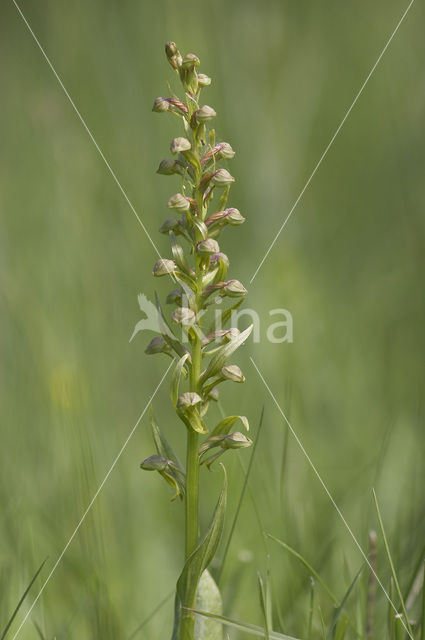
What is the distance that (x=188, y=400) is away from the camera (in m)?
1.25

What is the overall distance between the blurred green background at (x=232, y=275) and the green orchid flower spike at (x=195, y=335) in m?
0.21

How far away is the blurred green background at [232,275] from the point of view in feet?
5.49

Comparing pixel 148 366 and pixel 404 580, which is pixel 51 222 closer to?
pixel 148 366

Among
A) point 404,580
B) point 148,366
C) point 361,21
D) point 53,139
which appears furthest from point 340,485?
point 361,21

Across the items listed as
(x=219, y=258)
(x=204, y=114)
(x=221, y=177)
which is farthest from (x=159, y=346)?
(x=204, y=114)

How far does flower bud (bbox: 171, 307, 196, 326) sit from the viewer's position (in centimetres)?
127

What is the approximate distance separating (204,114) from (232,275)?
1177mm

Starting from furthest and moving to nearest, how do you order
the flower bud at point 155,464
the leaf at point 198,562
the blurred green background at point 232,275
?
1. the blurred green background at point 232,275
2. the flower bud at point 155,464
3. the leaf at point 198,562

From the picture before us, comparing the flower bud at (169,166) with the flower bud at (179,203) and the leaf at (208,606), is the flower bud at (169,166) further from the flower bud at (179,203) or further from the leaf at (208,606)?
the leaf at (208,606)

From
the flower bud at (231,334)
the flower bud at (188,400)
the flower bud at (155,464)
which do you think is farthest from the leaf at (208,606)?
the flower bud at (231,334)

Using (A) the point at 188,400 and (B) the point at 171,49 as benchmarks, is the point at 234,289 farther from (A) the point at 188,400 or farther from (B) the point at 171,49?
(B) the point at 171,49

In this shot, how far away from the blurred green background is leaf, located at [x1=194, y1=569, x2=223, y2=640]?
0.19 meters

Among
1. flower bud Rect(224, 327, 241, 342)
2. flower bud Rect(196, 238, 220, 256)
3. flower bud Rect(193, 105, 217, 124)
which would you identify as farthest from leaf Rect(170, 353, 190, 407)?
flower bud Rect(193, 105, 217, 124)

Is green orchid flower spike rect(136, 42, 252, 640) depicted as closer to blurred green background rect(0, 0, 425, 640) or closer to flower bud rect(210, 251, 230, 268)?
flower bud rect(210, 251, 230, 268)
